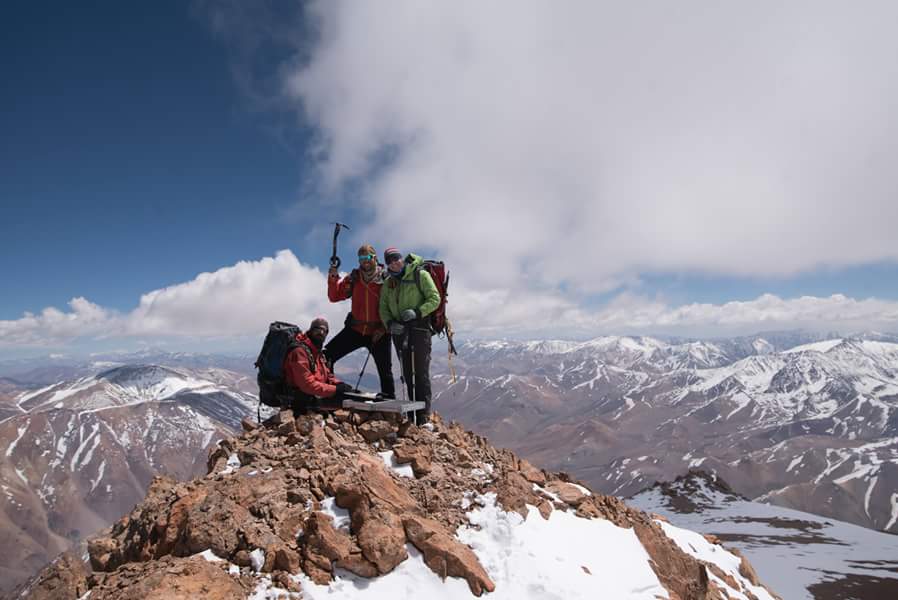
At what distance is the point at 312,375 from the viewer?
459 inches

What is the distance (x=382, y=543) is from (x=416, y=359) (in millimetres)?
5353

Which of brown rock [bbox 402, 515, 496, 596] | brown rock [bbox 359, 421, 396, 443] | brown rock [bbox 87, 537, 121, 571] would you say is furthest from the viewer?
brown rock [bbox 359, 421, 396, 443]

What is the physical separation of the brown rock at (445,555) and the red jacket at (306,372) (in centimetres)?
420

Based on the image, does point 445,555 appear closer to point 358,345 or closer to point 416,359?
point 416,359

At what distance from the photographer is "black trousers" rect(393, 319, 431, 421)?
1258 centimetres

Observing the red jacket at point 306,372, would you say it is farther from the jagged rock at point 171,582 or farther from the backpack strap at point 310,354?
the jagged rock at point 171,582

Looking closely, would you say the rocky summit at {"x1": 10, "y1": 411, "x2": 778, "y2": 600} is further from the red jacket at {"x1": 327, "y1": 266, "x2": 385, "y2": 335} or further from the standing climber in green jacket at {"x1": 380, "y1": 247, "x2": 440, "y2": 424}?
the red jacket at {"x1": 327, "y1": 266, "x2": 385, "y2": 335}

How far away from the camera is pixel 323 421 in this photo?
11.6 metres

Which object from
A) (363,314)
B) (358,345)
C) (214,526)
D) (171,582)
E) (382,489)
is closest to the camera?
(171,582)

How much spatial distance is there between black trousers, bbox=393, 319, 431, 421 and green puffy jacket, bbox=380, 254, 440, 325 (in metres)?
0.56

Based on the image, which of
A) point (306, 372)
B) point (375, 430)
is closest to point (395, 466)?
point (375, 430)

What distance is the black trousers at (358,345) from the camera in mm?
13336

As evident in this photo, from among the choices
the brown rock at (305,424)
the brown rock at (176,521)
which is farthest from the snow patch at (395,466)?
the brown rock at (176,521)

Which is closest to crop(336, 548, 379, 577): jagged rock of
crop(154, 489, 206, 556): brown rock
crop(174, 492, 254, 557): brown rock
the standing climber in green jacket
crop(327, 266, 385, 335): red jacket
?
crop(174, 492, 254, 557): brown rock
